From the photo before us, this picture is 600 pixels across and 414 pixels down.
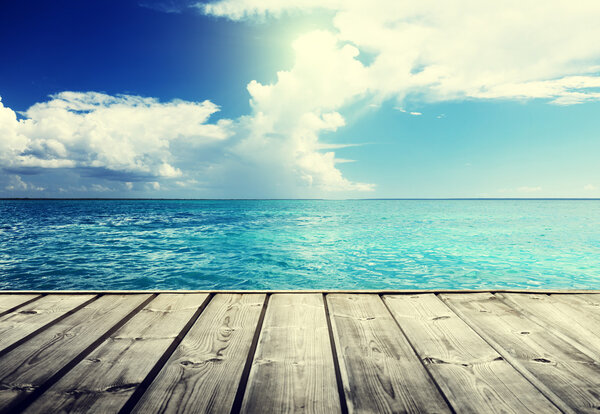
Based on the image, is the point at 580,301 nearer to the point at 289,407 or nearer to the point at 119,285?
the point at 289,407

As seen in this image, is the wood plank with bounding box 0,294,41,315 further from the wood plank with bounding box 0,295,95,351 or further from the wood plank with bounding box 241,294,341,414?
the wood plank with bounding box 241,294,341,414

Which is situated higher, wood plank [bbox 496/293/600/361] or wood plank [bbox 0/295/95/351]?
wood plank [bbox 0/295/95/351]

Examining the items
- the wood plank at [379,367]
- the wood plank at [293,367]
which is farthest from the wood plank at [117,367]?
the wood plank at [379,367]

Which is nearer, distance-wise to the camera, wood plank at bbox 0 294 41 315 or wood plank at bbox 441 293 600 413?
wood plank at bbox 441 293 600 413

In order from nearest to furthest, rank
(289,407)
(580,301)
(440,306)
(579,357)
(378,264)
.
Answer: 1. (289,407)
2. (579,357)
3. (440,306)
4. (580,301)
5. (378,264)

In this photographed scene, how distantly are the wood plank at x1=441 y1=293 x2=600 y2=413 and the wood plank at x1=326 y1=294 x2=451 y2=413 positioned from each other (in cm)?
59

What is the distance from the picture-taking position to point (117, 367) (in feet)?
5.49

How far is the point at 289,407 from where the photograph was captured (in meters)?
1.36

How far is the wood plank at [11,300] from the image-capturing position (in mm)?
2562

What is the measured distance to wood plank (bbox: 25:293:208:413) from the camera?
4.55ft

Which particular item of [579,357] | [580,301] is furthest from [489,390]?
[580,301]

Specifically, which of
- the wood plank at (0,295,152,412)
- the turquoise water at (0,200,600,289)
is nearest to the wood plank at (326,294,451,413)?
the wood plank at (0,295,152,412)

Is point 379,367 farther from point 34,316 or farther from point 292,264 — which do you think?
point 292,264

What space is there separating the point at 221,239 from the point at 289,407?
55.7ft
